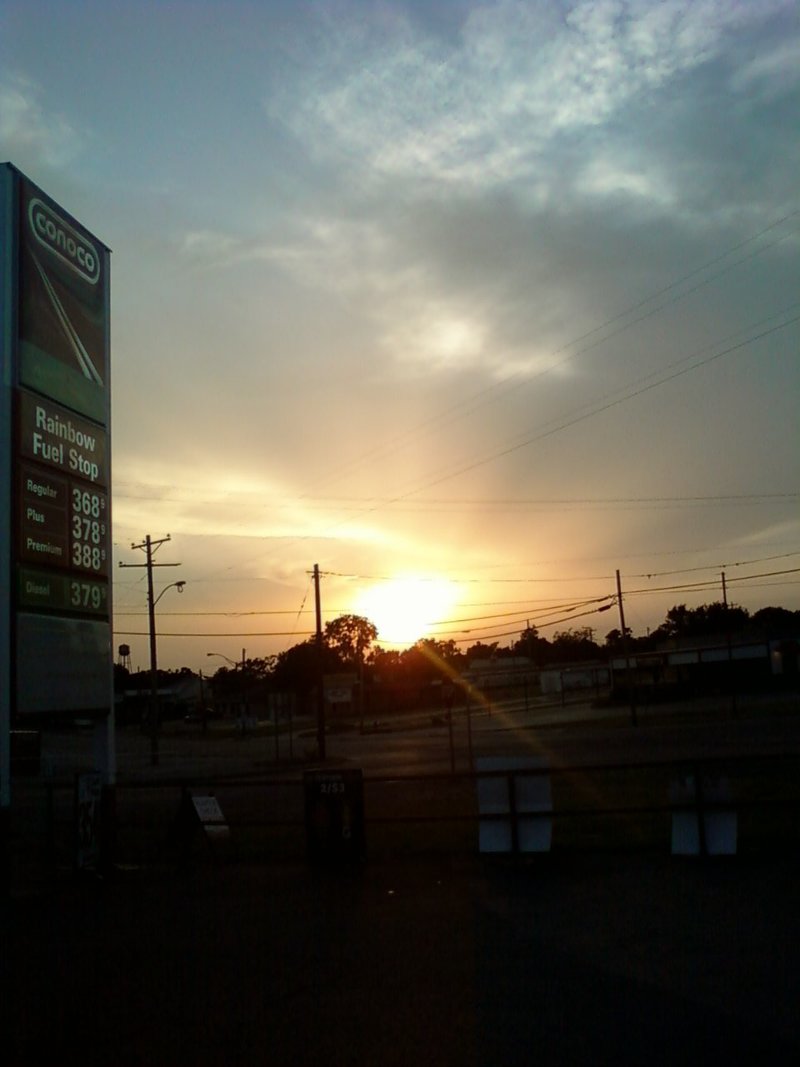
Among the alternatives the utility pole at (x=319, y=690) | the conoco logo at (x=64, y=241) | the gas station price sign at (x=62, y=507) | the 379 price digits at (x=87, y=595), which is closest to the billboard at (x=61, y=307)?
the conoco logo at (x=64, y=241)

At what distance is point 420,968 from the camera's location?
8.30 meters

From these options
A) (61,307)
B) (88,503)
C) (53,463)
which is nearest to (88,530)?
(88,503)

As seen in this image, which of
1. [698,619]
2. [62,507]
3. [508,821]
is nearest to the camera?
[508,821]

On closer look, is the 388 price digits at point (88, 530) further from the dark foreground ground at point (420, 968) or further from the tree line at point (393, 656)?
the tree line at point (393, 656)

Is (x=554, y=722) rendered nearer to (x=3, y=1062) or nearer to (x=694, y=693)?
(x=694, y=693)

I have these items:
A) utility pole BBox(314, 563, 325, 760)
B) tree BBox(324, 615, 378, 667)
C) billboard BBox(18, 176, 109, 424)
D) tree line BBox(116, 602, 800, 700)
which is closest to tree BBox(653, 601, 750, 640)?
tree line BBox(116, 602, 800, 700)

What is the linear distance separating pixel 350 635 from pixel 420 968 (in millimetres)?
175540

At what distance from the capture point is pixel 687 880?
1182cm

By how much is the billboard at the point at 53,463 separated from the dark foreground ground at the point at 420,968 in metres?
3.03

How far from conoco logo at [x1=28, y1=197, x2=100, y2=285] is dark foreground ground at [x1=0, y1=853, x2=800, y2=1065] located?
856 cm

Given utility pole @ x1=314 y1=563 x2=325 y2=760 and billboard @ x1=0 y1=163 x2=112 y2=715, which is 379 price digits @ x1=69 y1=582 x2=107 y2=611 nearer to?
billboard @ x1=0 y1=163 x2=112 y2=715

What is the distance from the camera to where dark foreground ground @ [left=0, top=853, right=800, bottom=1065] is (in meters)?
6.52

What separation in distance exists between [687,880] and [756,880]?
70 centimetres

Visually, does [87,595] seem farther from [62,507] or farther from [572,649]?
[572,649]
